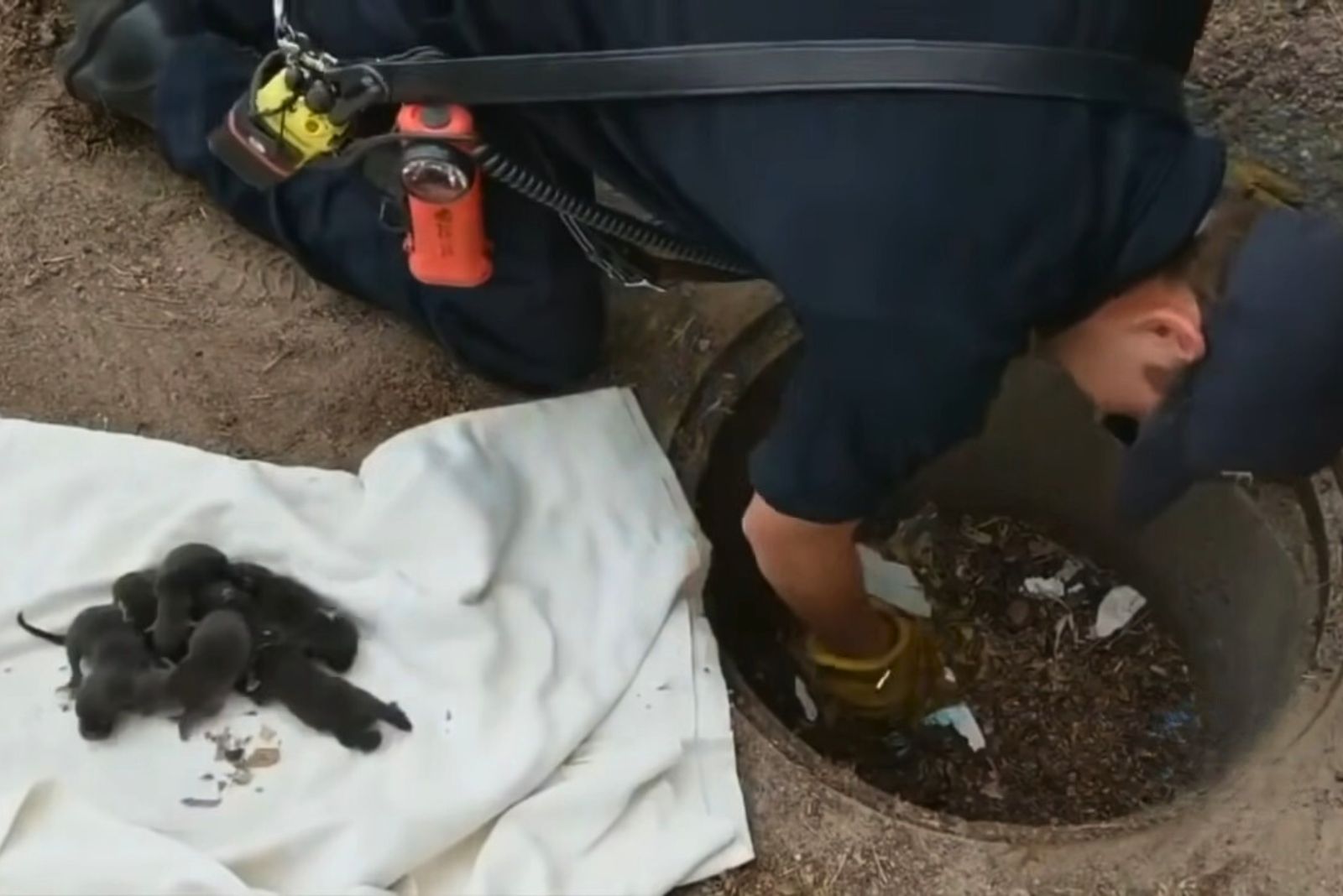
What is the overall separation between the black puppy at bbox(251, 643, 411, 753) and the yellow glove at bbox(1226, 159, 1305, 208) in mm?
898

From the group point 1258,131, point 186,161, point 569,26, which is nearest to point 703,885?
point 569,26

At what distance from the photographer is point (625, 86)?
140 cm

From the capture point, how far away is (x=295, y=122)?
163cm

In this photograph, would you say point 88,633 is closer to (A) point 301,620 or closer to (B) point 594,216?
(A) point 301,620

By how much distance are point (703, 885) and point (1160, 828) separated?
444 mm

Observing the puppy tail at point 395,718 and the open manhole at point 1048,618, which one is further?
the open manhole at point 1048,618

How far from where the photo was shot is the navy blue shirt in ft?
4.28

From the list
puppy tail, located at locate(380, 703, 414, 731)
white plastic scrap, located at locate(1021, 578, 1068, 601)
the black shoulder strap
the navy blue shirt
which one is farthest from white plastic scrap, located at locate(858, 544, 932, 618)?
the black shoulder strap

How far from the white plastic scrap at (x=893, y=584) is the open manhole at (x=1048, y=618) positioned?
0.02 metres

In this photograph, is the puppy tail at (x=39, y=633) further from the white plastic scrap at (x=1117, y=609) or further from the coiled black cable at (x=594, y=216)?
the white plastic scrap at (x=1117, y=609)

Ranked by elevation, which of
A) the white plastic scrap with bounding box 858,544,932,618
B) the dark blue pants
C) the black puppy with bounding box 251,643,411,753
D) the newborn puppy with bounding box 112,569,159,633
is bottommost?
the white plastic scrap with bounding box 858,544,932,618

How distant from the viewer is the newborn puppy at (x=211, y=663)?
5.46ft

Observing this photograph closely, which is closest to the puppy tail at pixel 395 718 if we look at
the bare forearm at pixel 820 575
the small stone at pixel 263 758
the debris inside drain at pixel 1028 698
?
the small stone at pixel 263 758

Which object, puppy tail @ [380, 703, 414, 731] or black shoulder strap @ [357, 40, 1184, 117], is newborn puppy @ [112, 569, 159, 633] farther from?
black shoulder strap @ [357, 40, 1184, 117]
